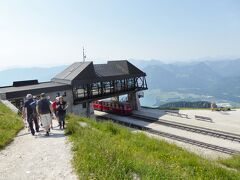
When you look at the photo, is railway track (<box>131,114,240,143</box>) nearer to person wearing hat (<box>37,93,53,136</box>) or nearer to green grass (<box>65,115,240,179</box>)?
green grass (<box>65,115,240,179</box>)

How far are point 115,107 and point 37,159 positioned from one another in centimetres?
3271

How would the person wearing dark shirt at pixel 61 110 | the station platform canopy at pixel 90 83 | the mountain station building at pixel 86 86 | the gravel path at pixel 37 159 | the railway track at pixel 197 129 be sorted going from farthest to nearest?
the station platform canopy at pixel 90 83
the mountain station building at pixel 86 86
the railway track at pixel 197 129
the person wearing dark shirt at pixel 61 110
the gravel path at pixel 37 159

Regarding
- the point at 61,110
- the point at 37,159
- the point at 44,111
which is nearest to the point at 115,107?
the point at 61,110

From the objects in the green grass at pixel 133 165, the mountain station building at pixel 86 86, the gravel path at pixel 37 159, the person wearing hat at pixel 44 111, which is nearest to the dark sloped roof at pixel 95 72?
the mountain station building at pixel 86 86

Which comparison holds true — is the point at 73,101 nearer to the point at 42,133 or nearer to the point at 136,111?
the point at 136,111

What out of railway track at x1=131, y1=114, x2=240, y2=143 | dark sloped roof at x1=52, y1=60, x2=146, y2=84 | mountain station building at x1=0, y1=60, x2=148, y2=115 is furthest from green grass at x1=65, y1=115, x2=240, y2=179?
dark sloped roof at x1=52, y1=60, x2=146, y2=84

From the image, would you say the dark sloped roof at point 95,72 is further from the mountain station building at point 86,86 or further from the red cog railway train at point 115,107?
the red cog railway train at point 115,107

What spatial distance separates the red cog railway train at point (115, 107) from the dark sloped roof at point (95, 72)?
14.6 ft

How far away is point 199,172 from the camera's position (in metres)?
8.31

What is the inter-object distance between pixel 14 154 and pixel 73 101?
2549 cm

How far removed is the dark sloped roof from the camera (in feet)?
119

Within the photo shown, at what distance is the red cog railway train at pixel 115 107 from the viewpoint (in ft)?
133

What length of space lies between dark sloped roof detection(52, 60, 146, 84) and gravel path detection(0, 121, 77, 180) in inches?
907

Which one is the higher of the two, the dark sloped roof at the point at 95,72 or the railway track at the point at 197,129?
the dark sloped roof at the point at 95,72
